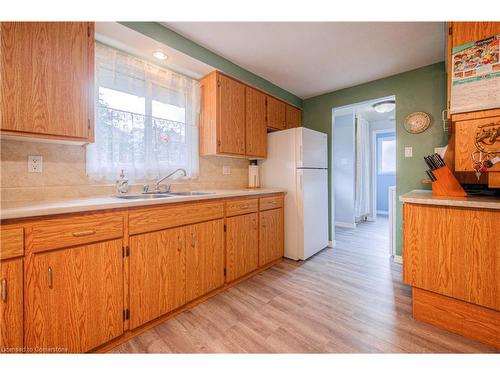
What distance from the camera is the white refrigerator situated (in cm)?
259

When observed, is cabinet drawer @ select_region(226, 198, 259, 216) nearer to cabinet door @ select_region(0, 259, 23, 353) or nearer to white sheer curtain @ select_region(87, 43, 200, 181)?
white sheer curtain @ select_region(87, 43, 200, 181)

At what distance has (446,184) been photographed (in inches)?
66.8

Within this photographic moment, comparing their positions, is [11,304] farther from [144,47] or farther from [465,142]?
[465,142]

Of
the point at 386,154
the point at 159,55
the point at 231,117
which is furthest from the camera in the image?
the point at 386,154

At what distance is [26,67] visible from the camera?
1.17m

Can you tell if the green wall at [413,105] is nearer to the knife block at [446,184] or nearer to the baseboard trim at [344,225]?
the knife block at [446,184]

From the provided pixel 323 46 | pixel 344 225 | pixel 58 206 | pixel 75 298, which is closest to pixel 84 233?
pixel 58 206

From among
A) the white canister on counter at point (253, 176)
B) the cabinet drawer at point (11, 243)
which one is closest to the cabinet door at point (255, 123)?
the white canister on counter at point (253, 176)

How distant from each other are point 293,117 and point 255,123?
94cm

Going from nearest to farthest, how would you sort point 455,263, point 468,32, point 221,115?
point 455,263, point 468,32, point 221,115

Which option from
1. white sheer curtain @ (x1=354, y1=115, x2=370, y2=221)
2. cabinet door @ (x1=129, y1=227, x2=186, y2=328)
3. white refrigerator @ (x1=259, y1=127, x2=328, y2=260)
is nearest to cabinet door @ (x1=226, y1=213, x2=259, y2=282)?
cabinet door @ (x1=129, y1=227, x2=186, y2=328)

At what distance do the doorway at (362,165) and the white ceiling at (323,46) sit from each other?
1.37 meters

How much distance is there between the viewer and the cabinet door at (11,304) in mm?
928
